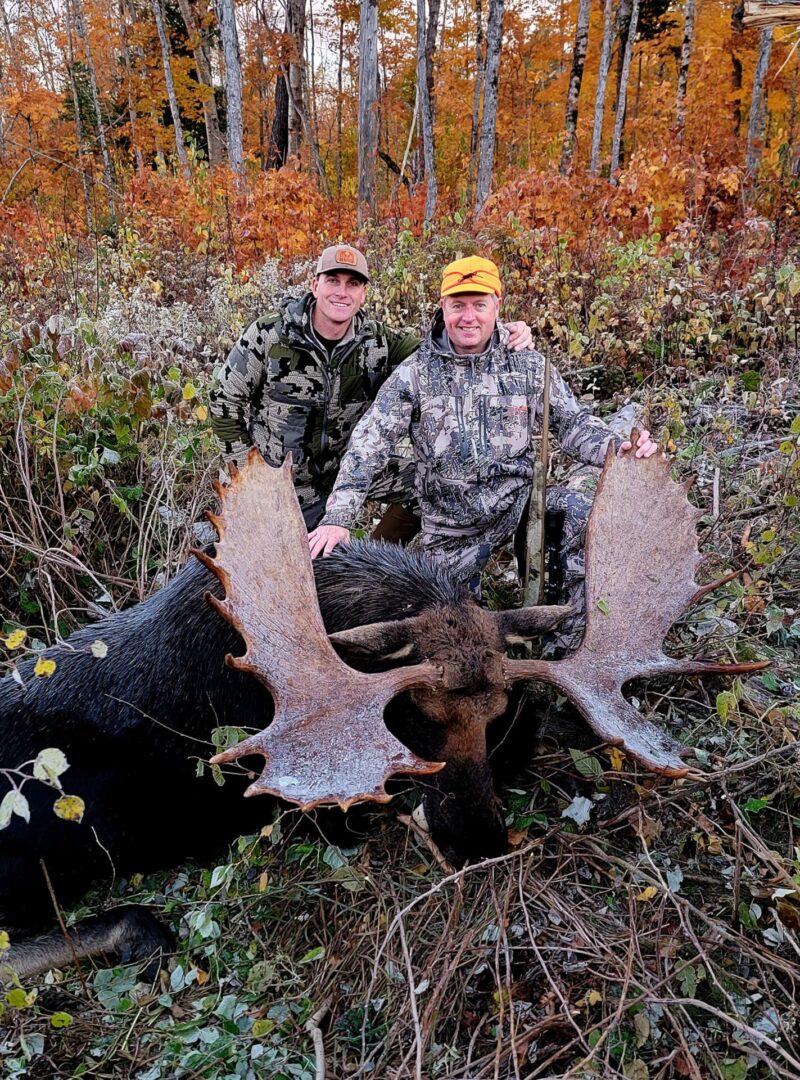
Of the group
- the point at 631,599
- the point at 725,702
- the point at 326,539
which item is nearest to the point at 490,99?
the point at 326,539

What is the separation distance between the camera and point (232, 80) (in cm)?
1377

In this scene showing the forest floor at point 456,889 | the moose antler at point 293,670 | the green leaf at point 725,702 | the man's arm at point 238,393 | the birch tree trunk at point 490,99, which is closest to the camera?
the moose antler at point 293,670

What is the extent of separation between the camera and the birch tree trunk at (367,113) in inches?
466

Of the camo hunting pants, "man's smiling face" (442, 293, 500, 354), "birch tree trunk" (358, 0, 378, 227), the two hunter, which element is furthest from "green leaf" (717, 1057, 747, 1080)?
"birch tree trunk" (358, 0, 378, 227)

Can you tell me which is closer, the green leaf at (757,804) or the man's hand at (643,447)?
the green leaf at (757,804)

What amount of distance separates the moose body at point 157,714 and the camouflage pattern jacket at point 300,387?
1806 mm

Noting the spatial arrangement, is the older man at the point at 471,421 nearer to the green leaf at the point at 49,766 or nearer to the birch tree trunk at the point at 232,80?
the green leaf at the point at 49,766

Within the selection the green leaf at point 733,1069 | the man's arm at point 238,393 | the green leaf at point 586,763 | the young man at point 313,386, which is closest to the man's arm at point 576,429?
the young man at point 313,386

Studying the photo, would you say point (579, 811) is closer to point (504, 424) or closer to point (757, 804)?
point (757, 804)

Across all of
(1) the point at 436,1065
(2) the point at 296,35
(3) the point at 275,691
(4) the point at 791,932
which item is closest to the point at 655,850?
(4) the point at 791,932

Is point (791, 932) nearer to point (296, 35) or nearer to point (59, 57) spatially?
point (296, 35)

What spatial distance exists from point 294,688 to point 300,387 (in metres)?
2.86

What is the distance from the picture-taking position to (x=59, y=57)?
3300 centimetres

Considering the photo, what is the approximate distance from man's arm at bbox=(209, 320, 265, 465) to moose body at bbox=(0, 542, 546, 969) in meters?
1.90
